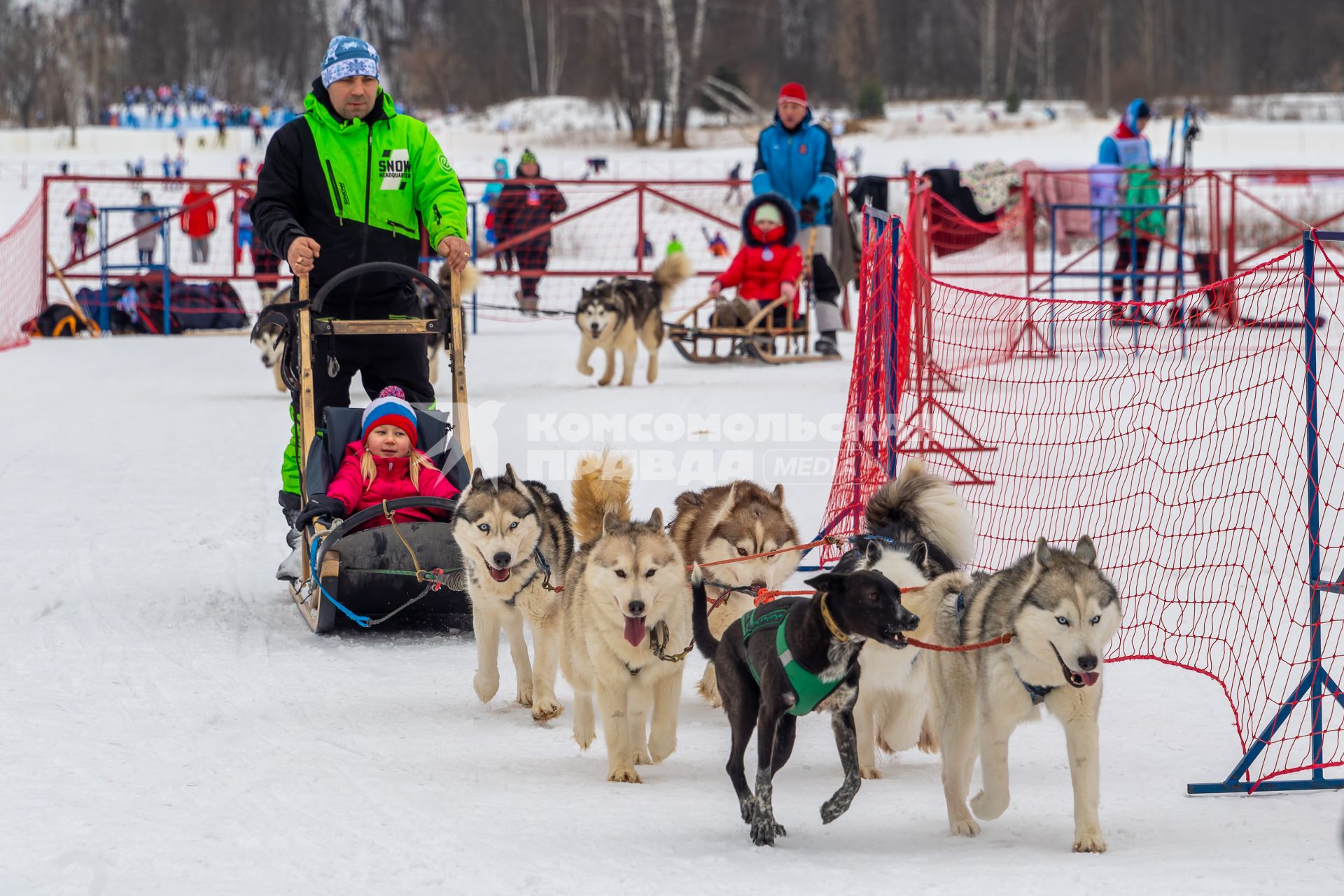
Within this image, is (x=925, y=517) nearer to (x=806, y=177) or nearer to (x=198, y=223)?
(x=806, y=177)

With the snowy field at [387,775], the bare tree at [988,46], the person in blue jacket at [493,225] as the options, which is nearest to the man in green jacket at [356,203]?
the snowy field at [387,775]

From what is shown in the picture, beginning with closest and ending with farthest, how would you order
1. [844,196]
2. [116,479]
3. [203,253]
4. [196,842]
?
1. [196,842]
2. [116,479]
3. [844,196]
4. [203,253]

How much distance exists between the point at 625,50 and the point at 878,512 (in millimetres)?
33081

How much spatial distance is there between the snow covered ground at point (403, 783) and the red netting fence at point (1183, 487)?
257mm

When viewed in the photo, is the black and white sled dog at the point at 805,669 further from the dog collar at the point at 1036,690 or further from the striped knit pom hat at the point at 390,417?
the striped knit pom hat at the point at 390,417

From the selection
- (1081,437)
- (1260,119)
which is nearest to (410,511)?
(1081,437)

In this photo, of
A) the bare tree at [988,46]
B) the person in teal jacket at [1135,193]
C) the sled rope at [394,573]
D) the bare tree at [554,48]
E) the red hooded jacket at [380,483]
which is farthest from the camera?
the bare tree at [988,46]

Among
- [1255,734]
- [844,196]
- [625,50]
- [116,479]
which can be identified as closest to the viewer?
[1255,734]

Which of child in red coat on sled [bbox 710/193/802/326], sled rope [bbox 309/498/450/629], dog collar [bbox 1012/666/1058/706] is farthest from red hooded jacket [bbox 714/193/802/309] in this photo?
dog collar [bbox 1012/666/1058/706]

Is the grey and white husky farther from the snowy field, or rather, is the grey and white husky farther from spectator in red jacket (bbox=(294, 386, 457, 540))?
spectator in red jacket (bbox=(294, 386, 457, 540))

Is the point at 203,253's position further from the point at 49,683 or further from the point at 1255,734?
the point at 1255,734

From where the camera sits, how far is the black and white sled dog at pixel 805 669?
301 centimetres

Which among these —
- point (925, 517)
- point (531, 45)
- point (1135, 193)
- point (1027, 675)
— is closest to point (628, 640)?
point (925, 517)

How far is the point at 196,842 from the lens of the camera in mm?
3088
